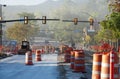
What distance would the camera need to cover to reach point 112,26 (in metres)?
52.8

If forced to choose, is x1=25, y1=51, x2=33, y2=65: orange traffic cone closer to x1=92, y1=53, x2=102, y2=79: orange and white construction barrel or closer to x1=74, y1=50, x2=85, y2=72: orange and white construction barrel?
x1=74, y1=50, x2=85, y2=72: orange and white construction barrel

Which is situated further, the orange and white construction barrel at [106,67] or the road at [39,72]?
the road at [39,72]

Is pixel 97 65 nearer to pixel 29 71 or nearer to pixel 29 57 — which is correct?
pixel 29 71

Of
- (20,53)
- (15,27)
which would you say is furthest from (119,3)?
(15,27)

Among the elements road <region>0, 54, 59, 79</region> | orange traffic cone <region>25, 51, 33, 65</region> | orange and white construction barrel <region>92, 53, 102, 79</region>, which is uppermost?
orange and white construction barrel <region>92, 53, 102, 79</region>

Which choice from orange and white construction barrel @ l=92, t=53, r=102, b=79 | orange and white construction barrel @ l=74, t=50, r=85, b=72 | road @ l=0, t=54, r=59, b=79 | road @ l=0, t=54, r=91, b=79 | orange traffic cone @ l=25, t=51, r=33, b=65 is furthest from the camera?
orange traffic cone @ l=25, t=51, r=33, b=65

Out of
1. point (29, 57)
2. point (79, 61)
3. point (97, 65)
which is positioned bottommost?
point (29, 57)

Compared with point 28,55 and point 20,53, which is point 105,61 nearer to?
point 28,55

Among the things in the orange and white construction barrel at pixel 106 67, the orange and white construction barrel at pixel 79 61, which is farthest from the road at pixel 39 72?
the orange and white construction barrel at pixel 106 67

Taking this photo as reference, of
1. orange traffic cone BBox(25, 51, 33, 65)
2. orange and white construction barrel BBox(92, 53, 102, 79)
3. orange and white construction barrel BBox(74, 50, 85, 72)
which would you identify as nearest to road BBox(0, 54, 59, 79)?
orange traffic cone BBox(25, 51, 33, 65)

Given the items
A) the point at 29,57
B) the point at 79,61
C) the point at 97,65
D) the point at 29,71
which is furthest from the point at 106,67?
the point at 29,57

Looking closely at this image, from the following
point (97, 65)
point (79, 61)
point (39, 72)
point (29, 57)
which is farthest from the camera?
point (29, 57)

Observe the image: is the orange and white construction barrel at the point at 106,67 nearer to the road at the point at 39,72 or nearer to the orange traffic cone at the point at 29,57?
the road at the point at 39,72

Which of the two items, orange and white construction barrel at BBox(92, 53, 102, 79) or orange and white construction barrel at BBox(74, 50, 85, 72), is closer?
orange and white construction barrel at BBox(92, 53, 102, 79)
